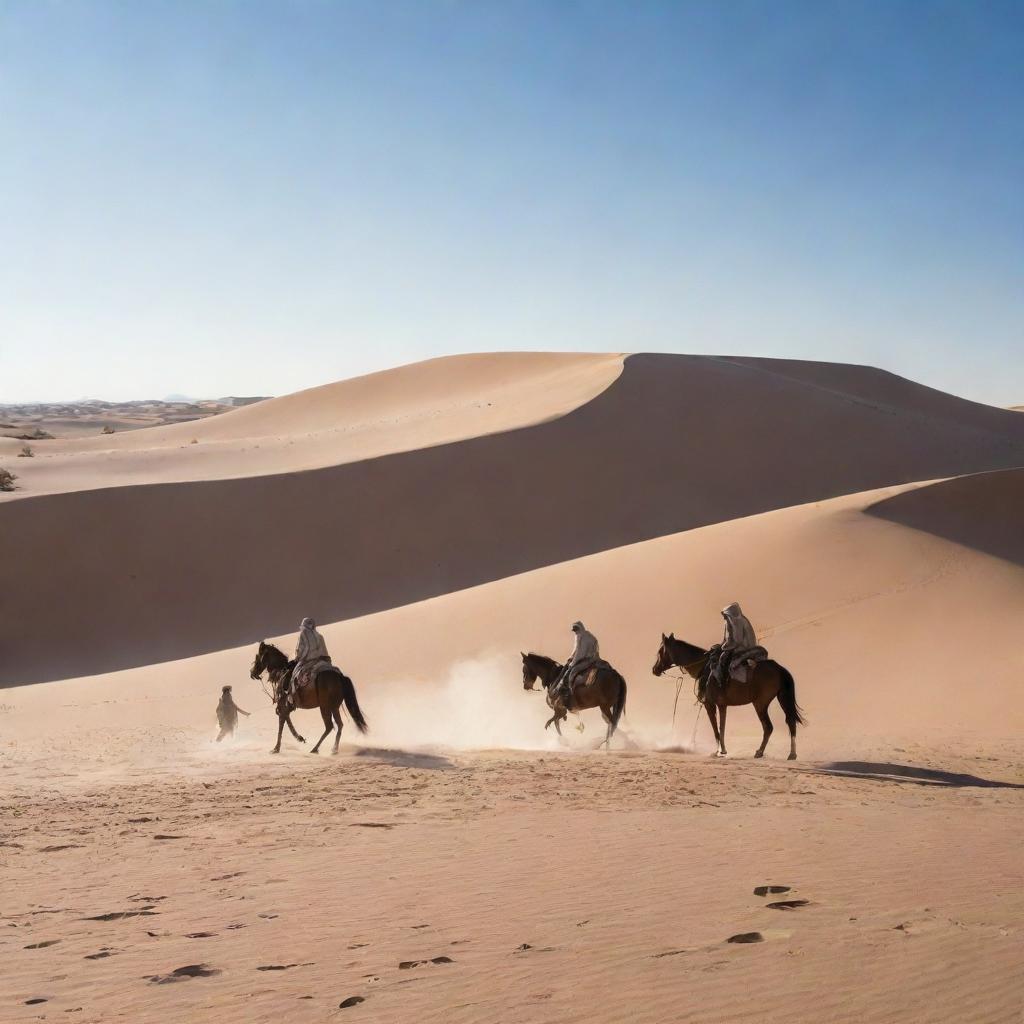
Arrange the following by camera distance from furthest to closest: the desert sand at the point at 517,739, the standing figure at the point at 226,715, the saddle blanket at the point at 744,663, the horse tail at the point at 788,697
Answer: the standing figure at the point at 226,715 < the saddle blanket at the point at 744,663 < the horse tail at the point at 788,697 < the desert sand at the point at 517,739

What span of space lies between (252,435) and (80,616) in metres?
35.7

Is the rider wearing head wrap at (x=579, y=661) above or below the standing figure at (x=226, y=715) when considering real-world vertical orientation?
above

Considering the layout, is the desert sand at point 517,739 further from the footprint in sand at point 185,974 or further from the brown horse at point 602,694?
the brown horse at point 602,694

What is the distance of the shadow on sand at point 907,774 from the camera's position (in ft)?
42.9

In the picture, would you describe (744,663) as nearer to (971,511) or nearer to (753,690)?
(753,690)

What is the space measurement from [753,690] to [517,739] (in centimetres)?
431

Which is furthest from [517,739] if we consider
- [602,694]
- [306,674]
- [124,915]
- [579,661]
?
[124,915]

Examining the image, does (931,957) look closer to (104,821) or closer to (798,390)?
(104,821)

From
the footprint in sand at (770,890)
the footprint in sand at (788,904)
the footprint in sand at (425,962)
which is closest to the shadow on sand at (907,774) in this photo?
the footprint in sand at (770,890)

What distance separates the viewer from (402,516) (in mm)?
38375

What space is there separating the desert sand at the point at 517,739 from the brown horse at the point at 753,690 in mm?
632

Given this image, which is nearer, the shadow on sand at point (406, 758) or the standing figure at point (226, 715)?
the shadow on sand at point (406, 758)

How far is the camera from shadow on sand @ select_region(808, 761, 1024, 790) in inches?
515

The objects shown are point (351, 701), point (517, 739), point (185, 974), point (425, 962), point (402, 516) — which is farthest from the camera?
point (402, 516)
